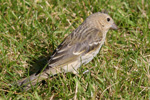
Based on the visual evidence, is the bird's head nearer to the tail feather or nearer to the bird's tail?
the bird's tail

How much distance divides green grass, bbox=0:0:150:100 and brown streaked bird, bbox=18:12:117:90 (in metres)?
0.16

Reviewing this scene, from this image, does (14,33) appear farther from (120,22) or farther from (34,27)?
(120,22)

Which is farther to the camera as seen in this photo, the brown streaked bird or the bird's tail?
the brown streaked bird

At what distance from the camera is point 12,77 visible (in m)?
5.42

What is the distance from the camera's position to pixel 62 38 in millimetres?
6461

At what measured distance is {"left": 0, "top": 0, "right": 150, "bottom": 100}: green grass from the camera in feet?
16.1

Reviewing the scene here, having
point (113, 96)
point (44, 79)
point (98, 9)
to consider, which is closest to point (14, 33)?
point (44, 79)

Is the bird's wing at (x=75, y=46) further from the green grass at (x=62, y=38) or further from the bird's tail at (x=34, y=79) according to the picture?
the green grass at (x=62, y=38)

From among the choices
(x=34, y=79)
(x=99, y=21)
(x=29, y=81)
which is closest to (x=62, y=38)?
(x=99, y=21)

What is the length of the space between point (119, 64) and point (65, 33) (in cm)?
149

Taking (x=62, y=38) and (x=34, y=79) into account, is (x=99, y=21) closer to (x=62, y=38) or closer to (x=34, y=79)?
(x=62, y=38)

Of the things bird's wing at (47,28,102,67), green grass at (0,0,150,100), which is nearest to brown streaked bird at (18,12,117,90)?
bird's wing at (47,28,102,67)

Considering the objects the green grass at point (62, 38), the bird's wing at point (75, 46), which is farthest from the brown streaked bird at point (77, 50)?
the green grass at point (62, 38)

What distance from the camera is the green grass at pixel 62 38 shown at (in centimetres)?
491
